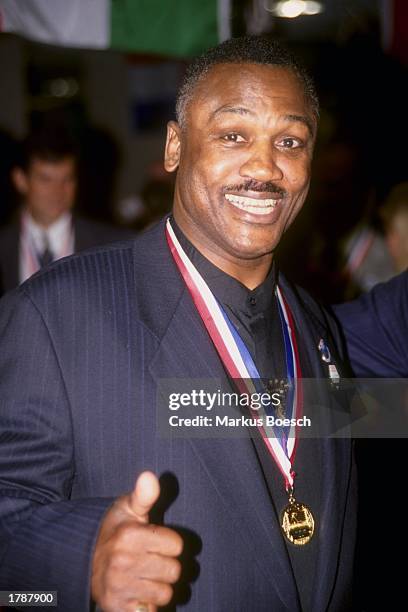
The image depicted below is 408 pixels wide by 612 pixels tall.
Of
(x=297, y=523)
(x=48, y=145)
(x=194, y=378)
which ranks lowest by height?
(x=297, y=523)

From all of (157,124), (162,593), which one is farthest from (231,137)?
(157,124)

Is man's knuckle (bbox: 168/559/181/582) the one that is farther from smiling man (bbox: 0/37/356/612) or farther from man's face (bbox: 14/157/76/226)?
man's face (bbox: 14/157/76/226)

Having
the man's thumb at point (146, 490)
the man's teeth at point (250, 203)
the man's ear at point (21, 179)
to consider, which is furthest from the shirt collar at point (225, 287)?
the man's ear at point (21, 179)

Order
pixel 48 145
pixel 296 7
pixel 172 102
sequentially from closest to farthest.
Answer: pixel 48 145
pixel 296 7
pixel 172 102

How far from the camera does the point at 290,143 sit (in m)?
1.71

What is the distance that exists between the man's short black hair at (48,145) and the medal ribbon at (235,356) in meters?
3.21

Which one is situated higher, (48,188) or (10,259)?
(48,188)

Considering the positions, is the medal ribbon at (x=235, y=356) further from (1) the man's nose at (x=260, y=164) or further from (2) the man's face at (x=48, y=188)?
(2) the man's face at (x=48, y=188)

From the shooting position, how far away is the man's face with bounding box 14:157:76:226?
4723mm

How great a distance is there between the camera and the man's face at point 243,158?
1653 mm

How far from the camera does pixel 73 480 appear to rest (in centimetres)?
147

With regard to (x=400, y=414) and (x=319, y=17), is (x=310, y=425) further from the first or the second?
(x=319, y=17)

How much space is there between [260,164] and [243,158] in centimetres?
4

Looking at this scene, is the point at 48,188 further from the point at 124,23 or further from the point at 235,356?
the point at 235,356
